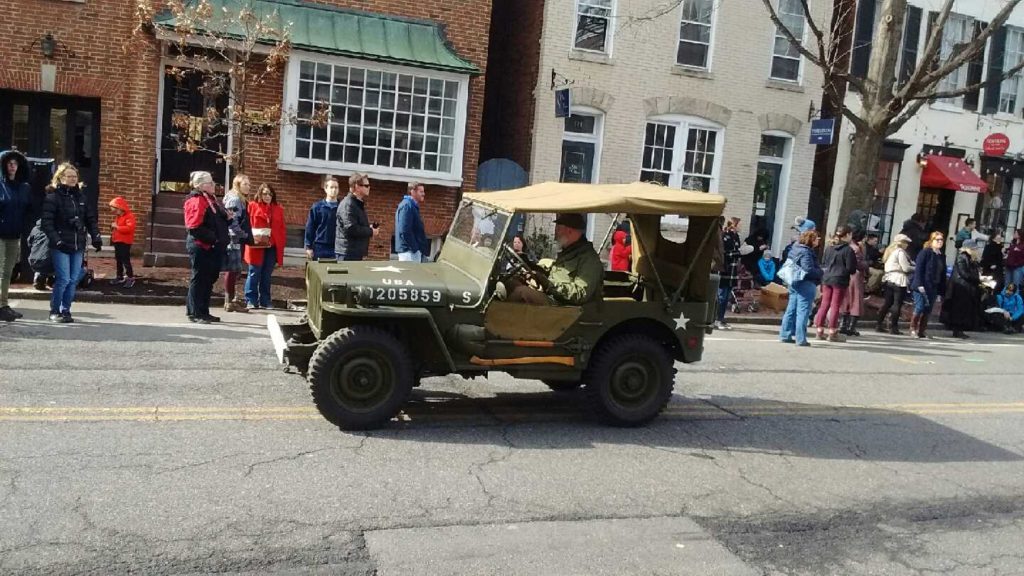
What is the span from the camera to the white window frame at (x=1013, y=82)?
22453mm

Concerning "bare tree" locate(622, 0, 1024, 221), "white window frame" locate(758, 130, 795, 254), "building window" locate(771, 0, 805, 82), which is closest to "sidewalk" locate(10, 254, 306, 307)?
"bare tree" locate(622, 0, 1024, 221)

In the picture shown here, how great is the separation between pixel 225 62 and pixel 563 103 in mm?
6096

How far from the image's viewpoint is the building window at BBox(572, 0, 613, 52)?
18.1 meters

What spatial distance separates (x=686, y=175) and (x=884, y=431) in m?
12.1

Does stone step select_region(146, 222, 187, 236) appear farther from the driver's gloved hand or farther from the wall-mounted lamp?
the driver's gloved hand

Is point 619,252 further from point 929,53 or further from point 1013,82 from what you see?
point 1013,82

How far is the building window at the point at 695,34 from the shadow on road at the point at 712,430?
12201mm

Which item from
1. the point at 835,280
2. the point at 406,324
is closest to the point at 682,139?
the point at 835,280

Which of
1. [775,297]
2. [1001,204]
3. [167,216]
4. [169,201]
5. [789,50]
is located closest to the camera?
[167,216]

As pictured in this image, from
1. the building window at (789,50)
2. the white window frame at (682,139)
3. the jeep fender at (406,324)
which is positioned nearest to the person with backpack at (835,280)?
the white window frame at (682,139)

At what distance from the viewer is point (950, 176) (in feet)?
69.3

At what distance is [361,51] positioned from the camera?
52.5 ft

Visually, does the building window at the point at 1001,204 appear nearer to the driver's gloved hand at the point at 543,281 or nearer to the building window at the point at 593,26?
the building window at the point at 593,26

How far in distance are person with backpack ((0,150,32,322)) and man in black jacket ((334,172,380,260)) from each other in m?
3.43
